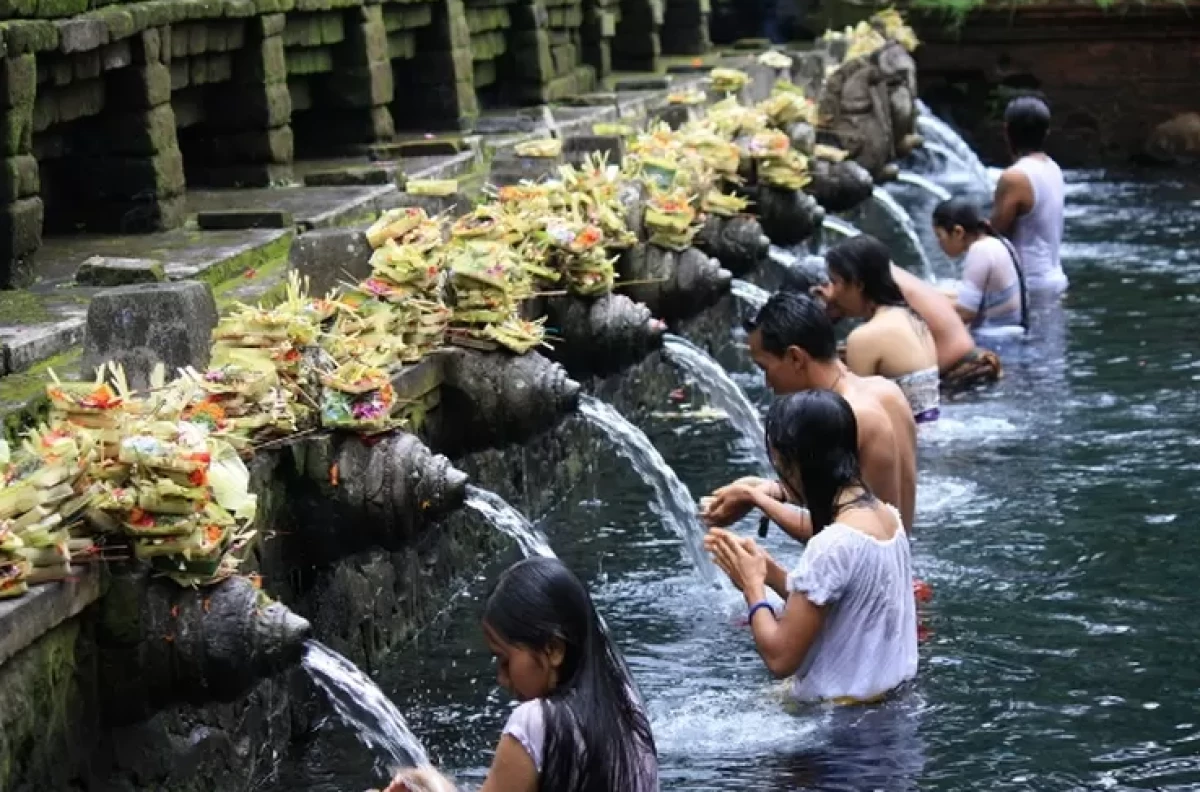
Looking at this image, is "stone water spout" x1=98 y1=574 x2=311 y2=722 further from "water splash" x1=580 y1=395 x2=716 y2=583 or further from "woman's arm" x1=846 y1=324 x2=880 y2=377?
"woman's arm" x1=846 y1=324 x2=880 y2=377

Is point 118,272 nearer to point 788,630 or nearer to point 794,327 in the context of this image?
point 794,327

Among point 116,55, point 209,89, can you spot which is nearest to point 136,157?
point 116,55

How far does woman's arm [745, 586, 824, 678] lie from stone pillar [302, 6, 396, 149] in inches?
354

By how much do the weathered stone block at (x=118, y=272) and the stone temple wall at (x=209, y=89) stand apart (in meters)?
0.82

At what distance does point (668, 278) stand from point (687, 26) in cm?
1404

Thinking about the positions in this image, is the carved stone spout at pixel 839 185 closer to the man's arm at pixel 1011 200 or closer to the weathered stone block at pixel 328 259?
the man's arm at pixel 1011 200

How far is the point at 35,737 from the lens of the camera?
18.2 ft

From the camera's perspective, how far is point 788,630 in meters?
6.23

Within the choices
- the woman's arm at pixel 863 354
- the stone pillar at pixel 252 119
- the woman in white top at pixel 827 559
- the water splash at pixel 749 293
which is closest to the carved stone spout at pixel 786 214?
the water splash at pixel 749 293

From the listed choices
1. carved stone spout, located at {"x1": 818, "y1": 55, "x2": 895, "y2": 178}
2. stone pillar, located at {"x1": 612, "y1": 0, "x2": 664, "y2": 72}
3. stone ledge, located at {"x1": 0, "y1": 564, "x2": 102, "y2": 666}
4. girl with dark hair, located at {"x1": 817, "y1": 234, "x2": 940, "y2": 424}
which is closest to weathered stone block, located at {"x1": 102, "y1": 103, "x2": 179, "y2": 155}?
girl with dark hair, located at {"x1": 817, "y1": 234, "x2": 940, "y2": 424}

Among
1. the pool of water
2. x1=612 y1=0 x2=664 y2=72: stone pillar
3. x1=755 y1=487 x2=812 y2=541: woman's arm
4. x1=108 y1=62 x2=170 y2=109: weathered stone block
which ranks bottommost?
the pool of water

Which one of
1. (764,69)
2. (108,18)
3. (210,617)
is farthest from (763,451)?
(764,69)

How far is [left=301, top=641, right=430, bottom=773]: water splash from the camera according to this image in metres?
6.38

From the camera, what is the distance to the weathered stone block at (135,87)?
1105cm
